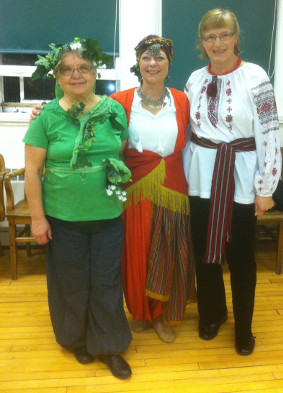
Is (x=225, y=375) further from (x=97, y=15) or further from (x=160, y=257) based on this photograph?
(x=97, y=15)

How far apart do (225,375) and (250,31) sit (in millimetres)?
2714

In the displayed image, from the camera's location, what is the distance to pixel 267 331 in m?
2.24

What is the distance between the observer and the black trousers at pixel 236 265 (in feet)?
6.19

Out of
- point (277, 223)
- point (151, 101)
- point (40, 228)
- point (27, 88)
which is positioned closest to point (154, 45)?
point (151, 101)

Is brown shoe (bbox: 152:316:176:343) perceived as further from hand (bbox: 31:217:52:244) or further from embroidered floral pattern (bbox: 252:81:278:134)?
embroidered floral pattern (bbox: 252:81:278:134)

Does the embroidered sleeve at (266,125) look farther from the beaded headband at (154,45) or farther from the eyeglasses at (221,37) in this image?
the beaded headband at (154,45)

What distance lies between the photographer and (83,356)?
6.42ft

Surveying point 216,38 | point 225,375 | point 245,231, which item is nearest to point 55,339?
point 225,375

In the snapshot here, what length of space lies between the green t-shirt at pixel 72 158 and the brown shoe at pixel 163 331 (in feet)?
2.65

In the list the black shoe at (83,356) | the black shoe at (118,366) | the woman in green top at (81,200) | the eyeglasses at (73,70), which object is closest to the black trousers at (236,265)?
the woman in green top at (81,200)

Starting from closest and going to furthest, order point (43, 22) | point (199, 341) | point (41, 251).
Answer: point (199, 341) < point (43, 22) < point (41, 251)

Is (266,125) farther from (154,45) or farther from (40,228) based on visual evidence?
(40,228)

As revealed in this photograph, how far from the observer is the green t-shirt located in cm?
163

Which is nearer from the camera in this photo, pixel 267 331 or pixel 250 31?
pixel 267 331
